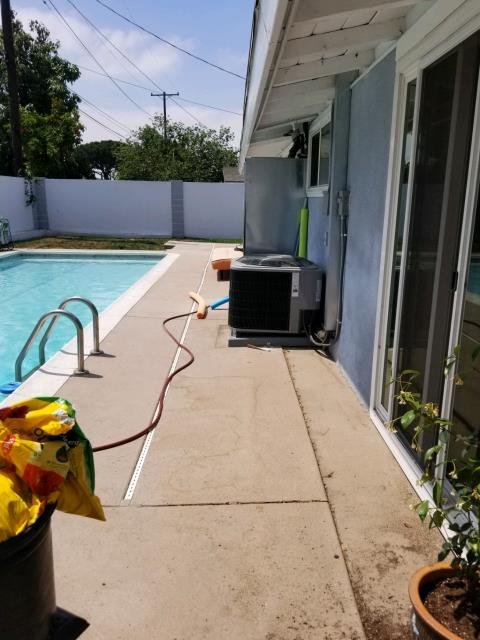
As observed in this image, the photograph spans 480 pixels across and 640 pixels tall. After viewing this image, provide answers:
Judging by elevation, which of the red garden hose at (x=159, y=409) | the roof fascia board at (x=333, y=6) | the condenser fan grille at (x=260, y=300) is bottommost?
the red garden hose at (x=159, y=409)

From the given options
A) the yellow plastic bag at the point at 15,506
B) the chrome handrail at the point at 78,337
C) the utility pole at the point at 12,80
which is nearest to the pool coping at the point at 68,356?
the chrome handrail at the point at 78,337

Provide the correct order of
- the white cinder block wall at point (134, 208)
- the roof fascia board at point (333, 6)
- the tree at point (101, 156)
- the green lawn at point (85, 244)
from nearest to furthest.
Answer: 1. the roof fascia board at point (333, 6)
2. the green lawn at point (85, 244)
3. the white cinder block wall at point (134, 208)
4. the tree at point (101, 156)

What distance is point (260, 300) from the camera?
5059 millimetres

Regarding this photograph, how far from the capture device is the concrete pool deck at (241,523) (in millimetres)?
1862

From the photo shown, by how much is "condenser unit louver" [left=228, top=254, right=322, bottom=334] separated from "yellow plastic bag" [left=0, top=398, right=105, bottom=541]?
3.48m

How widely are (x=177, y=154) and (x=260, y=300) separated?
1010 inches

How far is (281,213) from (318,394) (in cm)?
326

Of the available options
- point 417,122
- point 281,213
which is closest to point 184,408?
point 417,122

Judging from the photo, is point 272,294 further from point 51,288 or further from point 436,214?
point 51,288

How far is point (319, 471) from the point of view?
2814mm

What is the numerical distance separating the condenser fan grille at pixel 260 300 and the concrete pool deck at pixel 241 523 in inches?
44.9

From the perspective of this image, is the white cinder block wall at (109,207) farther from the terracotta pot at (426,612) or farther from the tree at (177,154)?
the terracotta pot at (426,612)

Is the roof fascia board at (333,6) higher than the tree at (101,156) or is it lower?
lower

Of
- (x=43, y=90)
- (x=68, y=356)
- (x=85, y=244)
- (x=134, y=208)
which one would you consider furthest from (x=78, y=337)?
(x=43, y=90)
